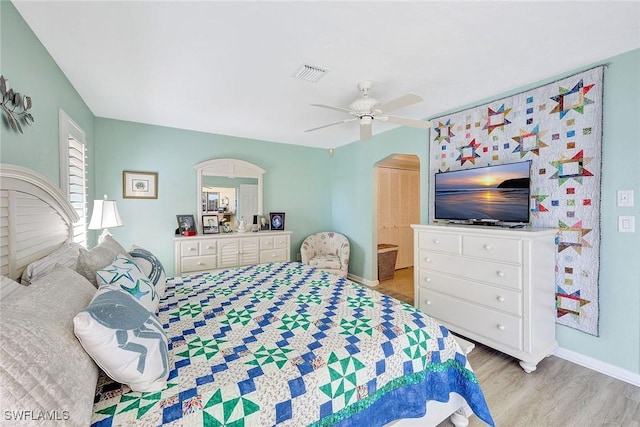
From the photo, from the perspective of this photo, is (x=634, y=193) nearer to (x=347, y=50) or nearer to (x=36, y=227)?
(x=347, y=50)

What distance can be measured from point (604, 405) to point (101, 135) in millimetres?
5411

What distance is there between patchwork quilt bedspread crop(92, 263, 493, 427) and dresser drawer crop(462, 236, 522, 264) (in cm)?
107

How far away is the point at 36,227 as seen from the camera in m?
1.55

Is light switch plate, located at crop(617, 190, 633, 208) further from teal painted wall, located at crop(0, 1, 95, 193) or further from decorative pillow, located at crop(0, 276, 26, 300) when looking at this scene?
teal painted wall, located at crop(0, 1, 95, 193)

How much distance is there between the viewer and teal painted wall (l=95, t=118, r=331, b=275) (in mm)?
3455

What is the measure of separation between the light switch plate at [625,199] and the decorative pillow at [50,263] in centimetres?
377

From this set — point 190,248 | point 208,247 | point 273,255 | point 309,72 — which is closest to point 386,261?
point 273,255

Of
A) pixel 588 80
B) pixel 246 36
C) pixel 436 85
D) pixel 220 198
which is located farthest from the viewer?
pixel 220 198

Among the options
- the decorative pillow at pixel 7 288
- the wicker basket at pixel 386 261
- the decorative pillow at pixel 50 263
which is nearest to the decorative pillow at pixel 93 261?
the decorative pillow at pixel 50 263

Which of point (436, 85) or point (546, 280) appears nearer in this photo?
point (546, 280)

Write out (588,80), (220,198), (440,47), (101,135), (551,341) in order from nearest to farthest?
(440,47)
(588,80)
(551,341)
(101,135)
(220,198)

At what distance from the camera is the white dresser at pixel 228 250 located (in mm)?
3617

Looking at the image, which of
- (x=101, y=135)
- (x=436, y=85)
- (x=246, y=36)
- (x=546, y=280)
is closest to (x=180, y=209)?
(x=101, y=135)

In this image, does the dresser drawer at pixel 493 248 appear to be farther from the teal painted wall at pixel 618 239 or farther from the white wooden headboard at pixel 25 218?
the white wooden headboard at pixel 25 218
